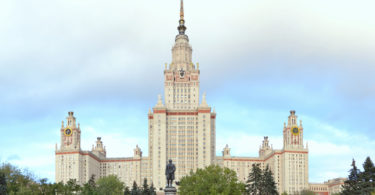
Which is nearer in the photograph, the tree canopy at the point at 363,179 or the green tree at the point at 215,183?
the tree canopy at the point at 363,179

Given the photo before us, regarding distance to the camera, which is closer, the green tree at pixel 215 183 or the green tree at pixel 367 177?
the green tree at pixel 367 177

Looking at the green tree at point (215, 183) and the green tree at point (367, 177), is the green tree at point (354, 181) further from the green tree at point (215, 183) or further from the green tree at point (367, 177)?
the green tree at point (215, 183)

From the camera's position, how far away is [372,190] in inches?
3679

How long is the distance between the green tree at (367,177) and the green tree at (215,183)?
27385mm

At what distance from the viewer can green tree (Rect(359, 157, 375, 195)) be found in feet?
310

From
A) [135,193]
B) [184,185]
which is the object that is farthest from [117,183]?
[184,185]

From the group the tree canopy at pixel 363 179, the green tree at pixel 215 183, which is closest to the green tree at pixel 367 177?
the tree canopy at pixel 363 179

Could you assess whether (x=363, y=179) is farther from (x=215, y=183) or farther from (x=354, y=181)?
(x=215, y=183)

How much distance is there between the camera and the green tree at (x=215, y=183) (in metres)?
113

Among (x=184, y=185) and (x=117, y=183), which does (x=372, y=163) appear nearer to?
(x=184, y=185)

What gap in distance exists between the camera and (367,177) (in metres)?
94.9

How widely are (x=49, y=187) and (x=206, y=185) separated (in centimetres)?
3345

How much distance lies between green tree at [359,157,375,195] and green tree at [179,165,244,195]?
89.8 feet

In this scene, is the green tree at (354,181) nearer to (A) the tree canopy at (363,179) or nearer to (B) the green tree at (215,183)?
(A) the tree canopy at (363,179)
